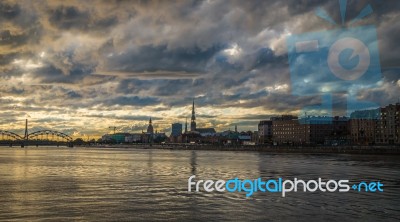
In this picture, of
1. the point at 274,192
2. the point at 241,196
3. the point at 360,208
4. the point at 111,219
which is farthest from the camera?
the point at 274,192

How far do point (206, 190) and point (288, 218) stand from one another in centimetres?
1190

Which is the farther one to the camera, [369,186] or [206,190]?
[369,186]

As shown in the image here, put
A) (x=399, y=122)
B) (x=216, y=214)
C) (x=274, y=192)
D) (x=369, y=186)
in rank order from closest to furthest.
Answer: (x=216, y=214) < (x=274, y=192) < (x=369, y=186) < (x=399, y=122)

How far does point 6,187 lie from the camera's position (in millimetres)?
35281

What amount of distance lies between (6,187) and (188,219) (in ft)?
65.9

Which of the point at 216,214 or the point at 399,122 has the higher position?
the point at 399,122

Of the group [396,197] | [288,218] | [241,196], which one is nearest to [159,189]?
[241,196]

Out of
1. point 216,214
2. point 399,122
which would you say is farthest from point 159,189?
point 399,122

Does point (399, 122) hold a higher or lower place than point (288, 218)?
higher

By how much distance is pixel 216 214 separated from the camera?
74.9ft

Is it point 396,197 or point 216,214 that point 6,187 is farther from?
point 396,197

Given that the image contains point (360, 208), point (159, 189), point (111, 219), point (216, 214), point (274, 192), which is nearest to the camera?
point (111, 219)

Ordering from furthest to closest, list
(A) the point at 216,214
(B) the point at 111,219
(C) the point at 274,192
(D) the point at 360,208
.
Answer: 1. (C) the point at 274,192
2. (D) the point at 360,208
3. (A) the point at 216,214
4. (B) the point at 111,219

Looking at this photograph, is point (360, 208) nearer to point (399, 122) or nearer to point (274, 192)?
point (274, 192)
